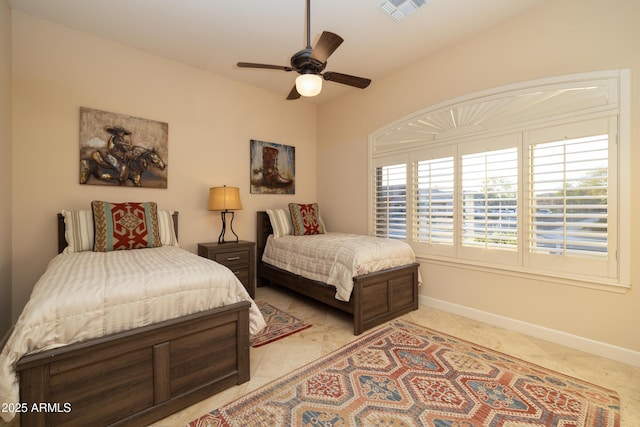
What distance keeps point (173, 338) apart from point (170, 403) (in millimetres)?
370

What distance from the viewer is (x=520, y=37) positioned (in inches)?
105

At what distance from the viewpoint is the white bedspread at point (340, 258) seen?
2707 mm

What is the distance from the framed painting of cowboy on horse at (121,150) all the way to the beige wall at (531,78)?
109 inches

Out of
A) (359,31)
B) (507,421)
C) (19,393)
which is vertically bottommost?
(507,421)

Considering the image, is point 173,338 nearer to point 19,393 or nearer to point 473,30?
point 19,393

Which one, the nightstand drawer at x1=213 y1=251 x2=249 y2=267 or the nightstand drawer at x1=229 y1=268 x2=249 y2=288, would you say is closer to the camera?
the nightstand drawer at x1=213 y1=251 x2=249 y2=267

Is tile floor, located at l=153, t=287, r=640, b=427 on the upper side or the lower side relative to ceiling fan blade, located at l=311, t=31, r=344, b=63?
lower

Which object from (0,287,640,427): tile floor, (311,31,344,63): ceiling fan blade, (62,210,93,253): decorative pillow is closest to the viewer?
(0,287,640,427): tile floor

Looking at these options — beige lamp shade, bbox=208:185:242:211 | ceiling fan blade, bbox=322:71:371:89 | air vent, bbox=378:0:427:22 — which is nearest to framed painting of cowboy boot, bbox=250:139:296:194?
beige lamp shade, bbox=208:185:242:211

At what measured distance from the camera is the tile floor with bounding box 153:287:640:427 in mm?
1741

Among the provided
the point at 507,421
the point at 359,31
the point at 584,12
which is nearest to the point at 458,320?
the point at 507,421

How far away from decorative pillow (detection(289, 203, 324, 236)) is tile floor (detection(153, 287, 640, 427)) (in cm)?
115

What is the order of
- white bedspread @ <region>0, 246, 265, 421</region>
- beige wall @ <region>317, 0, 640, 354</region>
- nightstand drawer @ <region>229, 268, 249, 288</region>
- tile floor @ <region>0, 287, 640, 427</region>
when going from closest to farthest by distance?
1. white bedspread @ <region>0, 246, 265, 421</region>
2. tile floor @ <region>0, 287, 640, 427</region>
3. beige wall @ <region>317, 0, 640, 354</region>
4. nightstand drawer @ <region>229, 268, 249, 288</region>

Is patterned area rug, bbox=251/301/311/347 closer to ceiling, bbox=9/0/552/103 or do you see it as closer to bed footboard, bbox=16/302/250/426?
bed footboard, bbox=16/302/250/426
